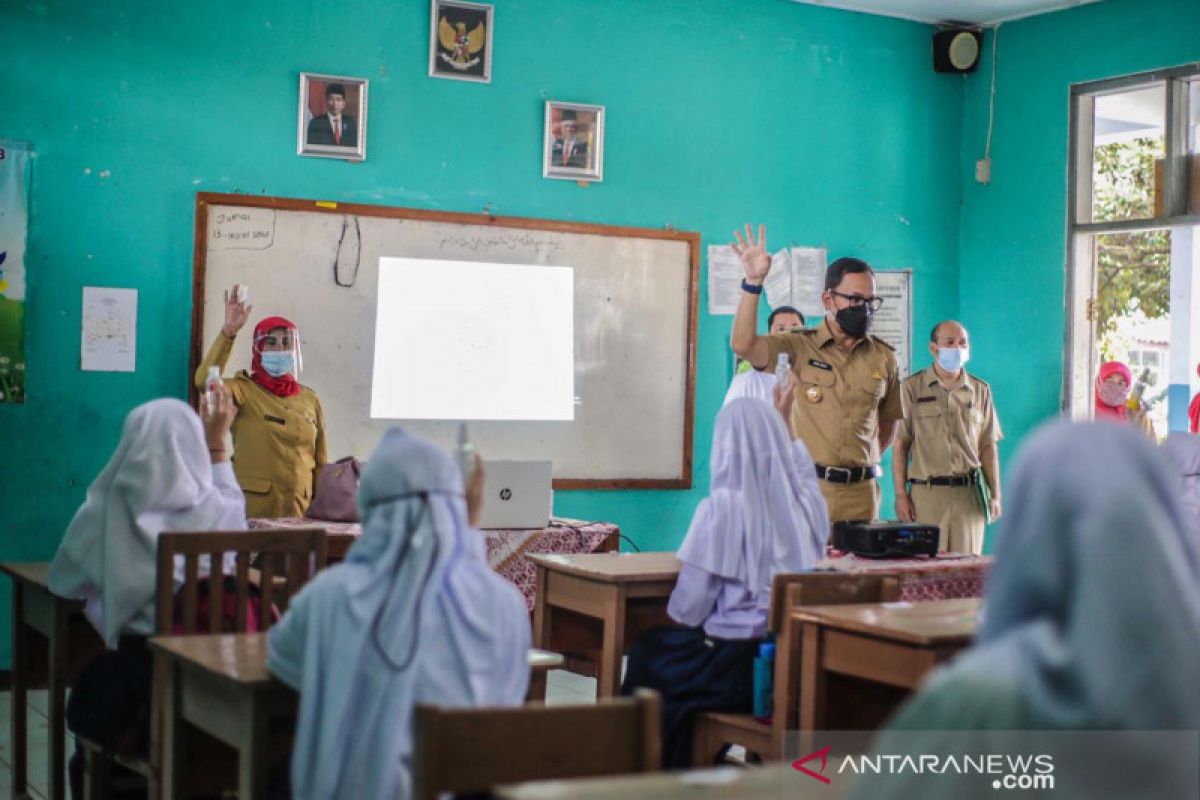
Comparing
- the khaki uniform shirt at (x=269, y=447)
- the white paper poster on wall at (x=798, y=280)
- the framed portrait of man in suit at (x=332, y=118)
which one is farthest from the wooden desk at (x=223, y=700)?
the white paper poster on wall at (x=798, y=280)

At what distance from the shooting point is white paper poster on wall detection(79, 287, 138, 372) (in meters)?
6.01

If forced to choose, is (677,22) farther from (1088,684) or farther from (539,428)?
(1088,684)

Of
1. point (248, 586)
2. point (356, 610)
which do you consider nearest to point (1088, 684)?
point (356, 610)

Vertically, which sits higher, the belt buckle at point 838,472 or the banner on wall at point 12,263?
the banner on wall at point 12,263

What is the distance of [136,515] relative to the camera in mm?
3557

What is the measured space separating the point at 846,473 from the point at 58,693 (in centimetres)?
294

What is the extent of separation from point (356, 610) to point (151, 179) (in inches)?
161

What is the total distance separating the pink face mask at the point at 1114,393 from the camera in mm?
7215

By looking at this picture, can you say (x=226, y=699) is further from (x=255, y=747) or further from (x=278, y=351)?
(x=278, y=351)

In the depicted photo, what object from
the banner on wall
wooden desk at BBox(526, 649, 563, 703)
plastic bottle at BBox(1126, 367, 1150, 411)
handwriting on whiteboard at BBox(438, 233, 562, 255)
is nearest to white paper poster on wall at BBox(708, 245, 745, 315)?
handwriting on whiteboard at BBox(438, 233, 562, 255)

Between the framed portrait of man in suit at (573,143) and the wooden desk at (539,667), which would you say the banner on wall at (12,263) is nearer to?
the framed portrait of man in suit at (573,143)

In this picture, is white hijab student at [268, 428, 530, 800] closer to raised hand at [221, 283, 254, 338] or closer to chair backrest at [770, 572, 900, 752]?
chair backrest at [770, 572, 900, 752]

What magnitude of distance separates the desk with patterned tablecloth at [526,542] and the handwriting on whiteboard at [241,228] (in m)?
1.32

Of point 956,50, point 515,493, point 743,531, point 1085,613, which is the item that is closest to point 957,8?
point 956,50
